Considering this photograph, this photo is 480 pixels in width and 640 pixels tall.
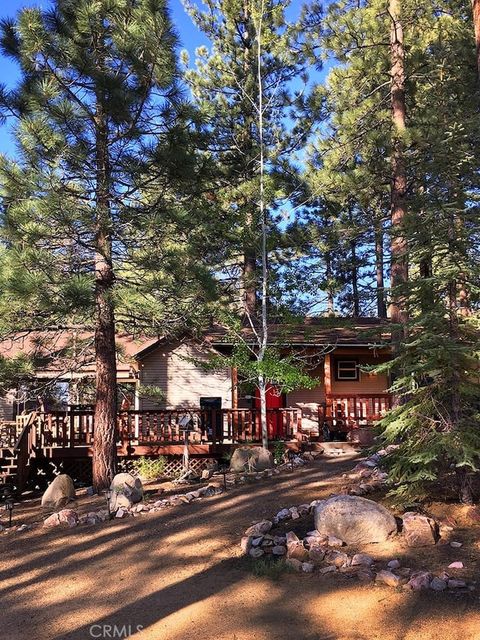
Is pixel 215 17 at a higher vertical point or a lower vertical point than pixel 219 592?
higher

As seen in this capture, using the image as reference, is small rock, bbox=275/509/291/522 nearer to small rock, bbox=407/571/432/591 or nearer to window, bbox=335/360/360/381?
small rock, bbox=407/571/432/591

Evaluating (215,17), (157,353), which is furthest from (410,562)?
(215,17)

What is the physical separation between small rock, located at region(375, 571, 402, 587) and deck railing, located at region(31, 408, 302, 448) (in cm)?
819

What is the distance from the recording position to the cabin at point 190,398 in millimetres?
12656

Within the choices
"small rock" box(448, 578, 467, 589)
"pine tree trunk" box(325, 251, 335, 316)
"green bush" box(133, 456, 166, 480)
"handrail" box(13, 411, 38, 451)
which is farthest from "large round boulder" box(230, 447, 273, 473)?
"small rock" box(448, 578, 467, 589)

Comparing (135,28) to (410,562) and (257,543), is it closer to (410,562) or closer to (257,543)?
(257,543)

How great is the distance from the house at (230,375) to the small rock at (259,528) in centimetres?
720

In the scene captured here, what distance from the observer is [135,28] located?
8.91 meters

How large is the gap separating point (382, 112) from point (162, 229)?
6.91 metres

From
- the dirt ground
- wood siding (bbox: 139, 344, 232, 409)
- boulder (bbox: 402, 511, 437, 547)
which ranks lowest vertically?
the dirt ground

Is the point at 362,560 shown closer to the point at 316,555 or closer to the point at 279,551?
the point at 316,555

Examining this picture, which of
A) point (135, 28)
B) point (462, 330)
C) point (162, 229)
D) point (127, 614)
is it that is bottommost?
point (127, 614)

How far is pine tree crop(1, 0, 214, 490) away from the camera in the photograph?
8844 mm

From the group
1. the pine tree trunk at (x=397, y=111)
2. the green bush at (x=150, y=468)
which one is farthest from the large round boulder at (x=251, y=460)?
the pine tree trunk at (x=397, y=111)
